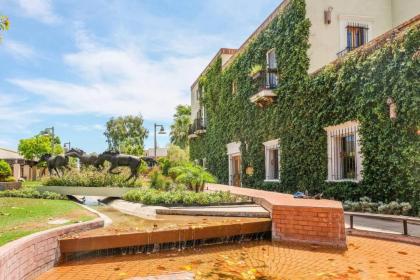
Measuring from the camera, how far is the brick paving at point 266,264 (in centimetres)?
465

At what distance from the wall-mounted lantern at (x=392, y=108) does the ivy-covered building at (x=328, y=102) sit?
0.03 metres

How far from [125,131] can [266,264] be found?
64081 millimetres

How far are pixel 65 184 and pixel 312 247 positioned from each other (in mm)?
11909

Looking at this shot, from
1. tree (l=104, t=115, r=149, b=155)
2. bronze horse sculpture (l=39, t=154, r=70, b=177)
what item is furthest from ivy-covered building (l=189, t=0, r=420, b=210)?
tree (l=104, t=115, r=149, b=155)

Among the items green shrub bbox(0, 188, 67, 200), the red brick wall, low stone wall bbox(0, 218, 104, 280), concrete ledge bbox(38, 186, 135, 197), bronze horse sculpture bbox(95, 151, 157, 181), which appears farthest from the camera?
bronze horse sculpture bbox(95, 151, 157, 181)

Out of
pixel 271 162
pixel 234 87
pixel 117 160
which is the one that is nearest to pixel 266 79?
pixel 271 162

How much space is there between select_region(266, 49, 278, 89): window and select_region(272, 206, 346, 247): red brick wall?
1130 centimetres

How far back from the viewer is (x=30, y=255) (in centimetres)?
433

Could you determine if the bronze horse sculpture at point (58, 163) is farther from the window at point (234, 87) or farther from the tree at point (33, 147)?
the tree at point (33, 147)

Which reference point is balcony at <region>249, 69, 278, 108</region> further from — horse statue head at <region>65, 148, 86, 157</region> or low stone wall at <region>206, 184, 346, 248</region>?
low stone wall at <region>206, 184, 346, 248</region>

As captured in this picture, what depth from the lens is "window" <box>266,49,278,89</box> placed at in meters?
17.1

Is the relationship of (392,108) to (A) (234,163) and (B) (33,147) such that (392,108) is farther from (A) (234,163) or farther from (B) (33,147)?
(B) (33,147)

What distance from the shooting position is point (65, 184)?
50.0 feet

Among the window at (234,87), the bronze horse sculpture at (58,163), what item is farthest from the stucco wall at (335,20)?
the bronze horse sculpture at (58,163)
